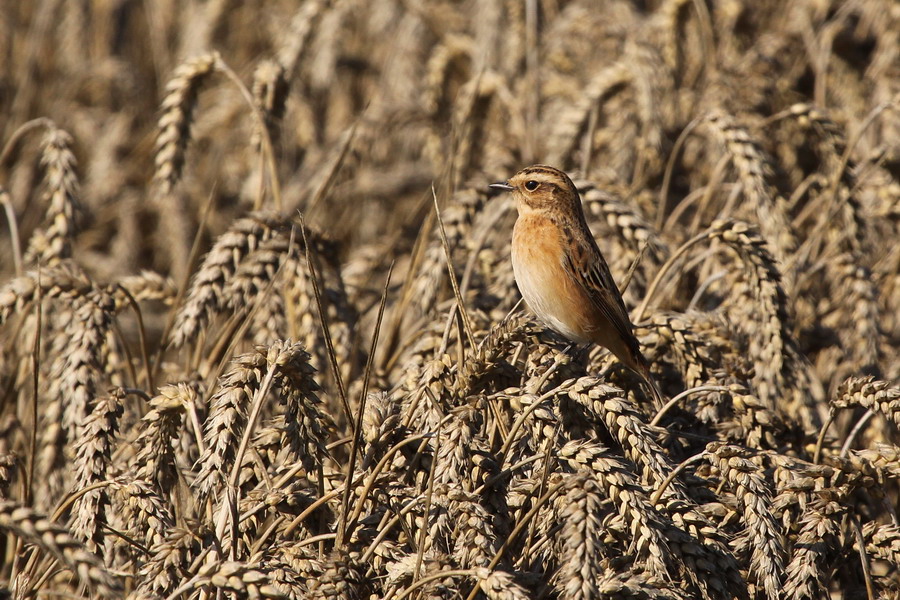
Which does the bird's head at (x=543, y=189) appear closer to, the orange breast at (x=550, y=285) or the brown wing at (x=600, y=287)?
the orange breast at (x=550, y=285)

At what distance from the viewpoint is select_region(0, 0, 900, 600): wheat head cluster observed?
2.92 metres

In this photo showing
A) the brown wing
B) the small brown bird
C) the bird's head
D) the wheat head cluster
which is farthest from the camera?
the bird's head

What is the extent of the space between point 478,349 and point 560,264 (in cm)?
116

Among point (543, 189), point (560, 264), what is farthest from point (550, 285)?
point (543, 189)

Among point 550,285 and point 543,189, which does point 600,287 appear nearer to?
point 550,285

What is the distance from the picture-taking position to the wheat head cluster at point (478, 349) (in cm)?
292

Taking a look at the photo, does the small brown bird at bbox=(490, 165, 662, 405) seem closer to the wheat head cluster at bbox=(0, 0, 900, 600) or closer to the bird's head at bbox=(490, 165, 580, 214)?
the bird's head at bbox=(490, 165, 580, 214)

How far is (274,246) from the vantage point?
410 cm

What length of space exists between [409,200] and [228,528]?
17.6 ft

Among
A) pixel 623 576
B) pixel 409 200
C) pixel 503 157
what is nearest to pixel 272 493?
pixel 623 576

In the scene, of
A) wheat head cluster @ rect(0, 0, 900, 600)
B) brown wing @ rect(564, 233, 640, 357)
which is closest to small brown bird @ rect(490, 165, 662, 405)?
brown wing @ rect(564, 233, 640, 357)

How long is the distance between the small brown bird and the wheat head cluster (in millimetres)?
153

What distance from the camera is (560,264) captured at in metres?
4.39

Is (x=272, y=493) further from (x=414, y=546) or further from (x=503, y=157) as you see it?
(x=503, y=157)
